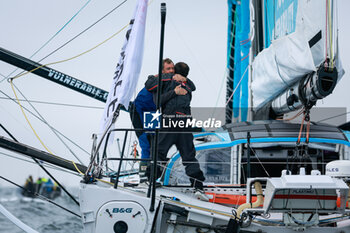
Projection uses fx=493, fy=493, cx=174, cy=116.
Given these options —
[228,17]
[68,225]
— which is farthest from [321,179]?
[68,225]

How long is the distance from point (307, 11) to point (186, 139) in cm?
203

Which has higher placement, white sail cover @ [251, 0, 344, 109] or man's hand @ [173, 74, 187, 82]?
white sail cover @ [251, 0, 344, 109]

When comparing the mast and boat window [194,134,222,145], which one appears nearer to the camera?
boat window [194,134,222,145]

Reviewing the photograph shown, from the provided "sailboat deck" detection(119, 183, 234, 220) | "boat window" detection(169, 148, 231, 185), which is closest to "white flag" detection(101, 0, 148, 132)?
"sailboat deck" detection(119, 183, 234, 220)

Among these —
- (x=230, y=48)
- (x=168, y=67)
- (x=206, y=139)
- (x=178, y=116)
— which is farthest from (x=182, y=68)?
(x=230, y=48)

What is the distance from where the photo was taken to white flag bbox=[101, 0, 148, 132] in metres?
5.11

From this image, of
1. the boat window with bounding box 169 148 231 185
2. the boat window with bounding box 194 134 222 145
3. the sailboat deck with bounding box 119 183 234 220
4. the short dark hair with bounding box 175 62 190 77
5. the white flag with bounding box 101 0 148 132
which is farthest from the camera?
the boat window with bounding box 194 134 222 145

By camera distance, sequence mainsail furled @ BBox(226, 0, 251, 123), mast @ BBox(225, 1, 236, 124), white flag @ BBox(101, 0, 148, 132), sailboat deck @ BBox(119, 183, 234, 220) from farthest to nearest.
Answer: mast @ BBox(225, 1, 236, 124) < mainsail furled @ BBox(226, 0, 251, 123) < white flag @ BBox(101, 0, 148, 132) < sailboat deck @ BBox(119, 183, 234, 220)

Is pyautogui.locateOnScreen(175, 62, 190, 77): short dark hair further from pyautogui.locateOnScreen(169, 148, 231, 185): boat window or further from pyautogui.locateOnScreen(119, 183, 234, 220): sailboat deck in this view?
pyautogui.locateOnScreen(119, 183, 234, 220): sailboat deck

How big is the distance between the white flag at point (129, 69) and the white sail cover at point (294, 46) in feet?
5.76

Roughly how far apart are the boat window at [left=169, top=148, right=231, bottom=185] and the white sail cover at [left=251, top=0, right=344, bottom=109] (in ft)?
3.66

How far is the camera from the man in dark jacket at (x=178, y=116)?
207 inches

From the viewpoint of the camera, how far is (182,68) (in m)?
5.52

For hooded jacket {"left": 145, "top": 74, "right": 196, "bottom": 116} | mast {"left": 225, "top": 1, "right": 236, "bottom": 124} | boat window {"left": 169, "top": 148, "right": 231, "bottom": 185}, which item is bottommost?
boat window {"left": 169, "top": 148, "right": 231, "bottom": 185}
